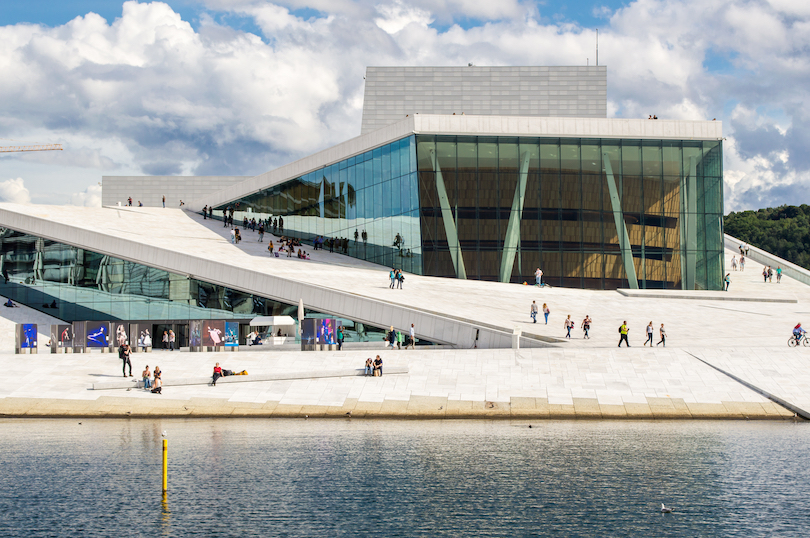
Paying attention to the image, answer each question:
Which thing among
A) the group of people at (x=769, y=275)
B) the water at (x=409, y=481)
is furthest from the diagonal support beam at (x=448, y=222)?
the water at (x=409, y=481)

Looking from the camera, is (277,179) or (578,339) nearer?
(578,339)

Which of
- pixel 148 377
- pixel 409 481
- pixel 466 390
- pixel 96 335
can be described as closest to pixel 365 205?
pixel 96 335

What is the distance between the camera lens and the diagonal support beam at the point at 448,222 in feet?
162

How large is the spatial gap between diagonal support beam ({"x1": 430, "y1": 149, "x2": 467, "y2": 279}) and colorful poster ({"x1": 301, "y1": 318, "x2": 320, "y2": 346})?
684 inches

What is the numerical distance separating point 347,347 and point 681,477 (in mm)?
19516

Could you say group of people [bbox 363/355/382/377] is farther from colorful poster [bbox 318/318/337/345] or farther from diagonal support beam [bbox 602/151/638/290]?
diagonal support beam [bbox 602/151/638/290]

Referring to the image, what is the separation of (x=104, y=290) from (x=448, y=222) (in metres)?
20.4

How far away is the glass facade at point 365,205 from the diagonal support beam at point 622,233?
12.5m

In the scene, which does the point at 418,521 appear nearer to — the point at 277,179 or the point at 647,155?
the point at 647,155

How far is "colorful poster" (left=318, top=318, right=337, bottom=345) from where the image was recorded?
33812 mm

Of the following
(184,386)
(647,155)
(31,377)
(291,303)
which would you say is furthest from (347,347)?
(647,155)

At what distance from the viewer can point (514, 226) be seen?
49938 mm

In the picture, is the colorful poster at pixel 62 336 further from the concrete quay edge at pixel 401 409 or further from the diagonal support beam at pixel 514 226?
the diagonal support beam at pixel 514 226

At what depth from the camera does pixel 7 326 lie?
41875mm
